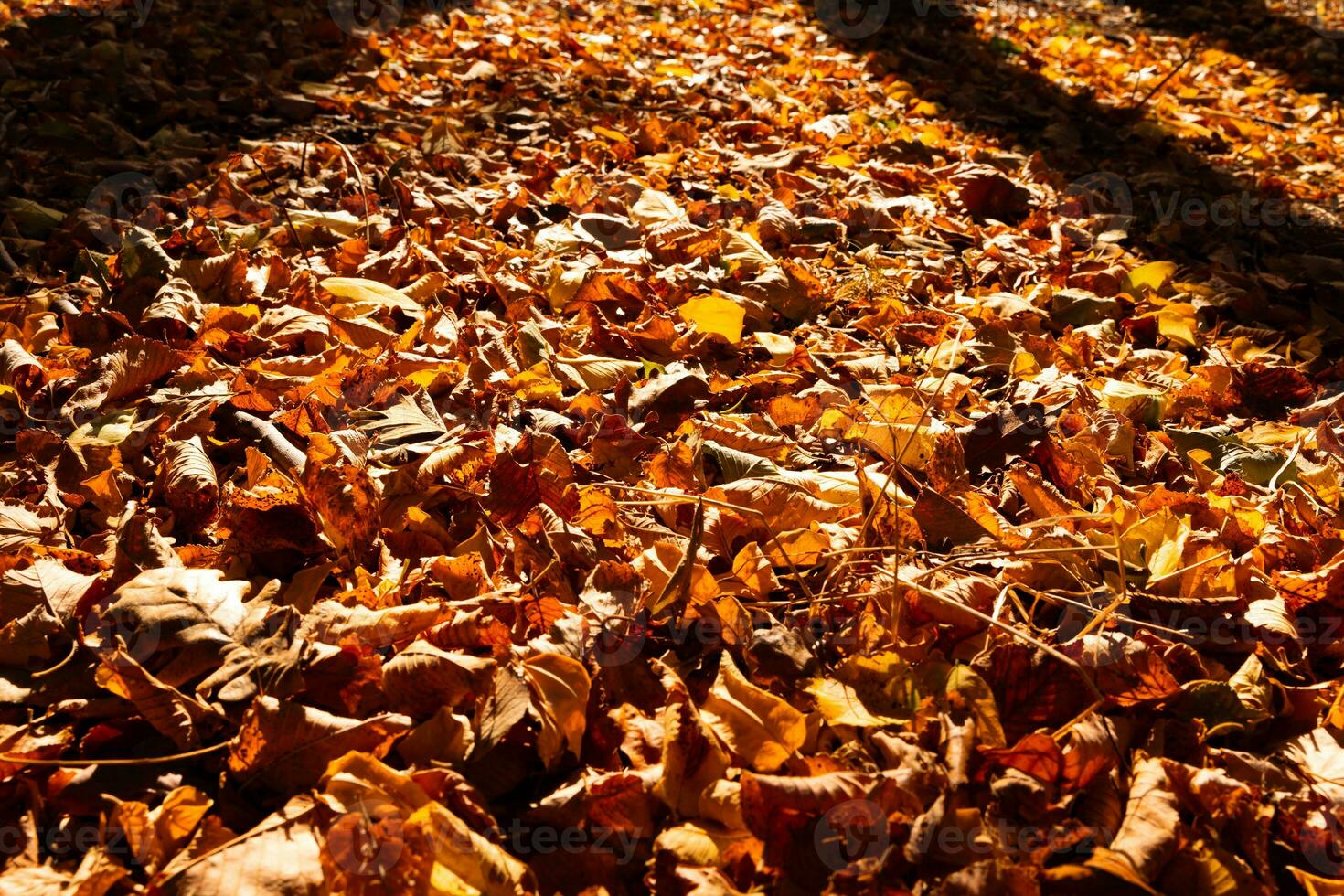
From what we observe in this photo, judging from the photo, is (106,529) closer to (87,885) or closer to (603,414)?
(87,885)

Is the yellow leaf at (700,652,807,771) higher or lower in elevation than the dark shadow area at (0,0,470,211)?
lower

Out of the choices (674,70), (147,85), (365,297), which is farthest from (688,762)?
(674,70)

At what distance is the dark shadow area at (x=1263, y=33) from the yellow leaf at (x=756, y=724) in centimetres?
536

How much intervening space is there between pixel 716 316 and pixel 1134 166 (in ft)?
8.36

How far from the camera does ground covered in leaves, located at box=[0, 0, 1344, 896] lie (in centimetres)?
115

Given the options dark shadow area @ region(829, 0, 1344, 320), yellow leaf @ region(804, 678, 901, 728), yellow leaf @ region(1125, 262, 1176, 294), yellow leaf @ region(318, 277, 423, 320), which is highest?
dark shadow area @ region(829, 0, 1344, 320)

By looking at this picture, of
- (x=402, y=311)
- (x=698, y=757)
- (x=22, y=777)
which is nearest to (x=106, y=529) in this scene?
(x=22, y=777)

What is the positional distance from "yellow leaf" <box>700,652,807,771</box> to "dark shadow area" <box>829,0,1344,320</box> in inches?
87.1

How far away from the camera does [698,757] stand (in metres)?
1.22

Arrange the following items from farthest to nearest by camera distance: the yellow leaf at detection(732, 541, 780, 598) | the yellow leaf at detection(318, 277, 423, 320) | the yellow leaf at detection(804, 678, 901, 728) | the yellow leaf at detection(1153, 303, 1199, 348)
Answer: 1. the yellow leaf at detection(1153, 303, 1199, 348)
2. the yellow leaf at detection(318, 277, 423, 320)
3. the yellow leaf at detection(732, 541, 780, 598)
4. the yellow leaf at detection(804, 678, 901, 728)

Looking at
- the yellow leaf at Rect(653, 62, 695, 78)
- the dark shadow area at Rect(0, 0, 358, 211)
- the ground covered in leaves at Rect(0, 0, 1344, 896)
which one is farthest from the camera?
the yellow leaf at Rect(653, 62, 695, 78)

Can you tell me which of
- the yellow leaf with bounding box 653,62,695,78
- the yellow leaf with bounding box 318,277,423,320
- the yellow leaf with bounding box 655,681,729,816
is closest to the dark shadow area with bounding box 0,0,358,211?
the yellow leaf with bounding box 318,277,423,320

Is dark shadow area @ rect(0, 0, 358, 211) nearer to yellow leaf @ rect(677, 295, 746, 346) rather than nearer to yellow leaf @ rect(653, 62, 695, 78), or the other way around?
yellow leaf @ rect(653, 62, 695, 78)

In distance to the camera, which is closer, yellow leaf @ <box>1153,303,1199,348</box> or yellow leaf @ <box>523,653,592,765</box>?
yellow leaf @ <box>523,653,592,765</box>
